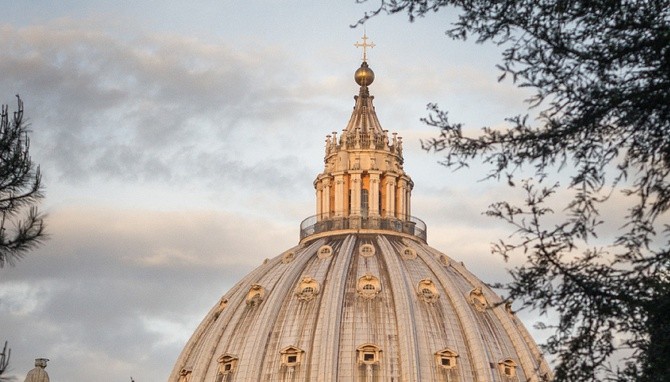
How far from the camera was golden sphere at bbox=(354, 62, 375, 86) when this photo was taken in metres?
127

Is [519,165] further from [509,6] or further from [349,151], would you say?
[349,151]

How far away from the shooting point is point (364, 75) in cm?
12738

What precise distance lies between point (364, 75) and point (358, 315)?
86.7 ft

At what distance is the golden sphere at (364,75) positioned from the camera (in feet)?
418

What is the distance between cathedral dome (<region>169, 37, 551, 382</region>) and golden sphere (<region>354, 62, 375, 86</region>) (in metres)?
8.75

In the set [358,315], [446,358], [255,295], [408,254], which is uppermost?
[408,254]

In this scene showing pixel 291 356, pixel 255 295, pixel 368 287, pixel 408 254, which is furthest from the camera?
pixel 408 254

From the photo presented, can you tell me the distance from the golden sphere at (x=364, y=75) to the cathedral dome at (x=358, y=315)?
8.75 meters

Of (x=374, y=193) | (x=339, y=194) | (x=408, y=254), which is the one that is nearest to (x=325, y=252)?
(x=408, y=254)

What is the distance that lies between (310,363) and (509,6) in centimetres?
8347

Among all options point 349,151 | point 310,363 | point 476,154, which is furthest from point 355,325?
point 476,154

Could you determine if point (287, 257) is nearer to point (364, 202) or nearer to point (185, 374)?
point (364, 202)

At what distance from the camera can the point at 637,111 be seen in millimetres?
22188

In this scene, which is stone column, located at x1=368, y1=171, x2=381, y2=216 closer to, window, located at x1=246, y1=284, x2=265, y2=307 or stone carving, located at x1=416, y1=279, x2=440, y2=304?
stone carving, located at x1=416, y1=279, x2=440, y2=304
